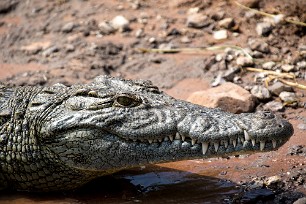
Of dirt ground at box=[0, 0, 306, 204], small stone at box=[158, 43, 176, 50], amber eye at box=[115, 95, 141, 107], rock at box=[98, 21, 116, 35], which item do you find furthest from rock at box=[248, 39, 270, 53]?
amber eye at box=[115, 95, 141, 107]

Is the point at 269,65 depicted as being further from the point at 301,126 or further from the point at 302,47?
the point at 301,126

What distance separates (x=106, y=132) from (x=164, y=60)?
303 centimetres

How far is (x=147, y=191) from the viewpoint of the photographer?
5535mm

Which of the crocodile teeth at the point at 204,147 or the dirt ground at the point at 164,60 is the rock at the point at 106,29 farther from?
the crocodile teeth at the point at 204,147

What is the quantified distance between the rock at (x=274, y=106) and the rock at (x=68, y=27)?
3305 mm

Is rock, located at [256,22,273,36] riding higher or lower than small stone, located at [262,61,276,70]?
higher

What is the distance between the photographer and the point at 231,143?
4793 millimetres

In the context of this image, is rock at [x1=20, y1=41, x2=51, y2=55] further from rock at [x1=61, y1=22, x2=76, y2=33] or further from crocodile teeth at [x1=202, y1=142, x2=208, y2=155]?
crocodile teeth at [x1=202, y1=142, x2=208, y2=155]

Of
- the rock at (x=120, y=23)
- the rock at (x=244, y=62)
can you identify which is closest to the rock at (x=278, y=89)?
the rock at (x=244, y=62)

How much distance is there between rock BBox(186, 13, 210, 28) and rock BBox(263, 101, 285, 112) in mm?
2045

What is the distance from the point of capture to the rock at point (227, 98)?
6.47 metres

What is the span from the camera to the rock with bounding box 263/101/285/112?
6.72 m

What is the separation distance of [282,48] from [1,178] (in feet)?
13.4

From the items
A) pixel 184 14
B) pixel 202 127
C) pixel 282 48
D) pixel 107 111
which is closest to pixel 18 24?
pixel 184 14
